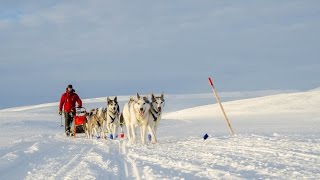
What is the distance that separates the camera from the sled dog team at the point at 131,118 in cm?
1203

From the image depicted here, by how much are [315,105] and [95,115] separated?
2038 cm

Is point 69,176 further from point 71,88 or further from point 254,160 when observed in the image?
point 71,88

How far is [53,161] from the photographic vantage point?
821 cm

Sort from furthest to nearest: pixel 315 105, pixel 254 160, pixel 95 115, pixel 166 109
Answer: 1. pixel 166 109
2. pixel 315 105
3. pixel 95 115
4. pixel 254 160

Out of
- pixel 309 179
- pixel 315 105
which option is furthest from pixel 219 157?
pixel 315 105

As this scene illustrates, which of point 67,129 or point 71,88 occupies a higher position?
point 71,88

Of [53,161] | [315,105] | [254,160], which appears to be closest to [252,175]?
[254,160]

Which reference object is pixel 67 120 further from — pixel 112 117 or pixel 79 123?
pixel 112 117

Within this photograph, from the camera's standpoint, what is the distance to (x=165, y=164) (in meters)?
7.08

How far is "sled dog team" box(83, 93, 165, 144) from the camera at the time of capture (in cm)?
1203

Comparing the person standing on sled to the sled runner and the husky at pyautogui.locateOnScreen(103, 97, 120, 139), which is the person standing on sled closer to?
the sled runner

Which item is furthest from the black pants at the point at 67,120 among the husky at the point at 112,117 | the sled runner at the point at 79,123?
the husky at the point at 112,117

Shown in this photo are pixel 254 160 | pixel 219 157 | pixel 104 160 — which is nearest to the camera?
pixel 254 160

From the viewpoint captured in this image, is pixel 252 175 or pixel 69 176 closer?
pixel 252 175
